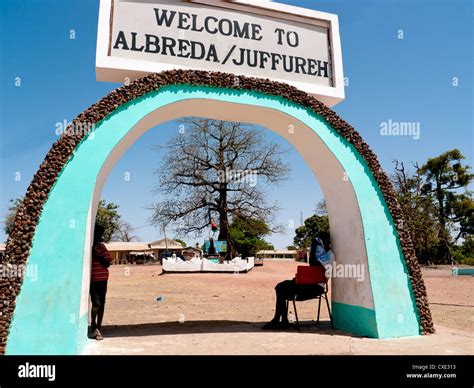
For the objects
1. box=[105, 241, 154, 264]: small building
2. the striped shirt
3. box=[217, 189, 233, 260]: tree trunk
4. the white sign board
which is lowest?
box=[105, 241, 154, 264]: small building

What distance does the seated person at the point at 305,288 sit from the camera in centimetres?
645

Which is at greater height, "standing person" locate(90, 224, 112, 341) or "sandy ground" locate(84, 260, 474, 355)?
"standing person" locate(90, 224, 112, 341)

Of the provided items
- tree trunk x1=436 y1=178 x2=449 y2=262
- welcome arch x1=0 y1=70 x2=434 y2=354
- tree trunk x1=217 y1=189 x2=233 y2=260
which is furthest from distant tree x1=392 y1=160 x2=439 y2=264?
welcome arch x1=0 y1=70 x2=434 y2=354

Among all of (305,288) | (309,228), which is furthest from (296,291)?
(309,228)

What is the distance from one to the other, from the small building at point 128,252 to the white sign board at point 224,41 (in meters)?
44.3

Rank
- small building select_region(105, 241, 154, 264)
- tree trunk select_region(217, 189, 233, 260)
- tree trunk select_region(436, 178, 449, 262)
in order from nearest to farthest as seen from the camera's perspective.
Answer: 1. tree trunk select_region(217, 189, 233, 260)
2. tree trunk select_region(436, 178, 449, 262)
3. small building select_region(105, 241, 154, 264)

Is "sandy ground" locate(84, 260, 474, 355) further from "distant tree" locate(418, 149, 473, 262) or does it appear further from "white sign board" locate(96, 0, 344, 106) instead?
"distant tree" locate(418, 149, 473, 262)

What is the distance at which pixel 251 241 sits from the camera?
39062 mm

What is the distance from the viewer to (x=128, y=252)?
5478cm

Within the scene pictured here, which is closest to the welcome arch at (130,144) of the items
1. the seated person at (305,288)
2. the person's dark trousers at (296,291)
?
the seated person at (305,288)

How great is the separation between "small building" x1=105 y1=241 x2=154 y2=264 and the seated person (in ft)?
143

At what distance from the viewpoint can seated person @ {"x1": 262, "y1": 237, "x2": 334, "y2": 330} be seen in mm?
6449
